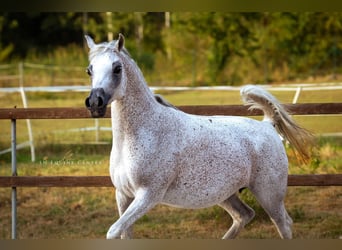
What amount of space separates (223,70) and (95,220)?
12329mm

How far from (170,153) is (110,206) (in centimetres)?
334

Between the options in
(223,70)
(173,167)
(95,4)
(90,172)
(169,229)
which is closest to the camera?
(173,167)

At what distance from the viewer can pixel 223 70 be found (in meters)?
19.8

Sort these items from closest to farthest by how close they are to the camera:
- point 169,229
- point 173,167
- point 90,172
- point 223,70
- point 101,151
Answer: point 173,167, point 169,229, point 90,172, point 101,151, point 223,70

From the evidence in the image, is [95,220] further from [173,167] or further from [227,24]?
[227,24]

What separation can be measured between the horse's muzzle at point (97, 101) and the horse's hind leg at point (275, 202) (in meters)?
1.50

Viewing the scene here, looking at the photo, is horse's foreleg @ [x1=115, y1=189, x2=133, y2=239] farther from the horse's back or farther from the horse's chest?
the horse's back

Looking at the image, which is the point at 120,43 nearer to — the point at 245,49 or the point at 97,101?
the point at 97,101

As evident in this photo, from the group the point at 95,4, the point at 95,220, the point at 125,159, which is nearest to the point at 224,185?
the point at 125,159

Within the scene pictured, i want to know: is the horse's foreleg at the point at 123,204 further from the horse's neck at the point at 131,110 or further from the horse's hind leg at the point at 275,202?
the horse's hind leg at the point at 275,202

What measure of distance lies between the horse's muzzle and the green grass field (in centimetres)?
276

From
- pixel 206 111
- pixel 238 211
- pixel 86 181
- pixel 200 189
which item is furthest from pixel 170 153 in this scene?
pixel 86 181

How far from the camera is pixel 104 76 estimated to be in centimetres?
480

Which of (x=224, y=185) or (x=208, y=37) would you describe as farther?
(x=208, y=37)
